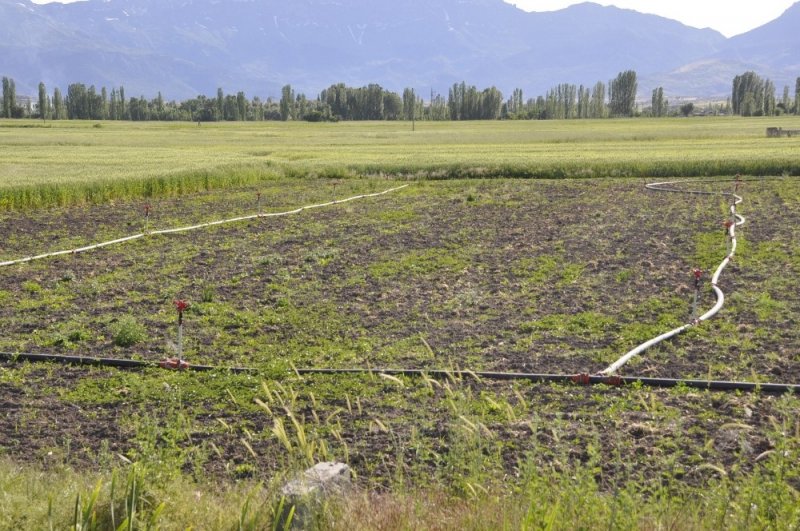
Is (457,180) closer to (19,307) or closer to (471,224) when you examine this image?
(471,224)

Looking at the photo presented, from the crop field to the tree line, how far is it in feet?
427

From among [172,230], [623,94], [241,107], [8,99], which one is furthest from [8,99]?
[172,230]

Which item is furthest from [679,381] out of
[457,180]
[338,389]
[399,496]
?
[457,180]

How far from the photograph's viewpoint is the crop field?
18.4 ft

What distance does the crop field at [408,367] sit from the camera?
Result: 561 centimetres

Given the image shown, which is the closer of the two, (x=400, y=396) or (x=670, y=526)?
(x=670, y=526)

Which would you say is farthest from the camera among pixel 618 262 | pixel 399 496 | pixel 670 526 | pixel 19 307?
pixel 618 262

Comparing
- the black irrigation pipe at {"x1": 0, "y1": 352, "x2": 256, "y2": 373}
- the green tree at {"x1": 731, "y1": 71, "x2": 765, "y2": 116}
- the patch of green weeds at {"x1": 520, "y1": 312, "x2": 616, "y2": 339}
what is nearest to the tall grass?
the black irrigation pipe at {"x1": 0, "y1": 352, "x2": 256, "y2": 373}

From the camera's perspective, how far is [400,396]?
937cm

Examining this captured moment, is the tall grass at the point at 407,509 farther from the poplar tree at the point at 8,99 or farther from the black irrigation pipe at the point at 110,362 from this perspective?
the poplar tree at the point at 8,99

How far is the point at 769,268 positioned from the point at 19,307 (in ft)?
47.0

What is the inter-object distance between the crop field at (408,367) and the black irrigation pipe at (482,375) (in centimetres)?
13

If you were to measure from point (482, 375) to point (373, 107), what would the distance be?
160 metres

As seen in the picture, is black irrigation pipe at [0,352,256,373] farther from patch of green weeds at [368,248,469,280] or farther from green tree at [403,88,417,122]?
green tree at [403,88,417,122]
